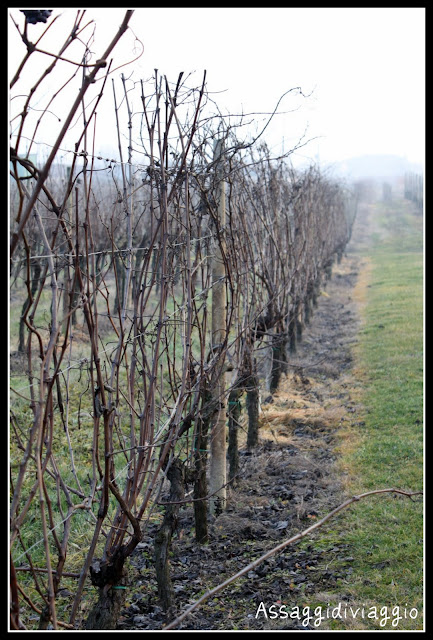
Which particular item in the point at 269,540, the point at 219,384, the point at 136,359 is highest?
the point at 136,359

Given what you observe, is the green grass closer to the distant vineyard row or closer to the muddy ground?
the muddy ground

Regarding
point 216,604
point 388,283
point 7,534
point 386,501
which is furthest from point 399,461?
point 388,283

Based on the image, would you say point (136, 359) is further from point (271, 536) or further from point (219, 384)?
point (271, 536)

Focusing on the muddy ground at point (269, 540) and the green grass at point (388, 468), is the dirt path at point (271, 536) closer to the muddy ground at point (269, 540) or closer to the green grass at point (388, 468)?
the muddy ground at point (269, 540)

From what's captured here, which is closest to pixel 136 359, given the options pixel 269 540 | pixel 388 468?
pixel 269 540

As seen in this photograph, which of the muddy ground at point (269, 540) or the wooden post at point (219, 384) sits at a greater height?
the wooden post at point (219, 384)

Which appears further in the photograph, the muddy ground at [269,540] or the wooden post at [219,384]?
the wooden post at [219,384]

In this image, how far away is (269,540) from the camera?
13.4 ft

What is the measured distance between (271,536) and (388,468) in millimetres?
1668

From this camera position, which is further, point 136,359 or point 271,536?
point 271,536

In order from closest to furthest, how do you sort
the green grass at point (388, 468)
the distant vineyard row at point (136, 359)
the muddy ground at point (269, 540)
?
the distant vineyard row at point (136, 359) → the muddy ground at point (269, 540) → the green grass at point (388, 468)

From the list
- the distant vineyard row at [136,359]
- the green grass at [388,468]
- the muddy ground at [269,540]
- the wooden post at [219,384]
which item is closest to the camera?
the distant vineyard row at [136,359]

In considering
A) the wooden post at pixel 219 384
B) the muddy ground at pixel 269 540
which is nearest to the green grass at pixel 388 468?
the muddy ground at pixel 269 540

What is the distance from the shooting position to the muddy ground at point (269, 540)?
3223mm
